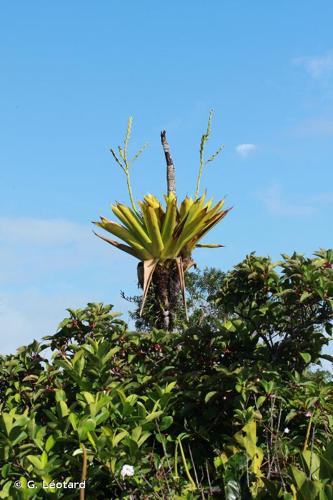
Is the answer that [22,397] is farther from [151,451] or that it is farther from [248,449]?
[248,449]

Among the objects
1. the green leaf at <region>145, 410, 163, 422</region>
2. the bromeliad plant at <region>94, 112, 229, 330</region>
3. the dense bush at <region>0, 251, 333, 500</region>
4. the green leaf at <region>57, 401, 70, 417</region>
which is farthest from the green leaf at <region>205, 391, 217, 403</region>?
the bromeliad plant at <region>94, 112, 229, 330</region>

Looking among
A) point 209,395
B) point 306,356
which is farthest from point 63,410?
point 306,356

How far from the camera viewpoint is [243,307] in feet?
17.4

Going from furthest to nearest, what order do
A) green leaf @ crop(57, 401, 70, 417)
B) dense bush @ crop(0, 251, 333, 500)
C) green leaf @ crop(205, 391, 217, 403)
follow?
1. green leaf @ crop(205, 391, 217, 403)
2. green leaf @ crop(57, 401, 70, 417)
3. dense bush @ crop(0, 251, 333, 500)

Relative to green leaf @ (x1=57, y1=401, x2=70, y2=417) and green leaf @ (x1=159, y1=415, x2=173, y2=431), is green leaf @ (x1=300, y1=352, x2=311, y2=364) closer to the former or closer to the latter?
green leaf @ (x1=159, y1=415, x2=173, y2=431)

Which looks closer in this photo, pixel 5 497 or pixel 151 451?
pixel 5 497

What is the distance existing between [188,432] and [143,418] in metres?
0.70

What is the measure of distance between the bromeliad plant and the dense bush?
13.9 feet

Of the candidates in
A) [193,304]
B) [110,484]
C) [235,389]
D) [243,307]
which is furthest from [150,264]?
[193,304]

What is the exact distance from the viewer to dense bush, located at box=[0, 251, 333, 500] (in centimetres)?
360

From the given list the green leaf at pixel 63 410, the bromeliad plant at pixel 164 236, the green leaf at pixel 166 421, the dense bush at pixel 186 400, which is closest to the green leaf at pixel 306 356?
the dense bush at pixel 186 400

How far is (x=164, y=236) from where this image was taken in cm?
1002

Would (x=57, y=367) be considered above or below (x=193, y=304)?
below

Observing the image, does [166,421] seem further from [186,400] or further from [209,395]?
[186,400]
